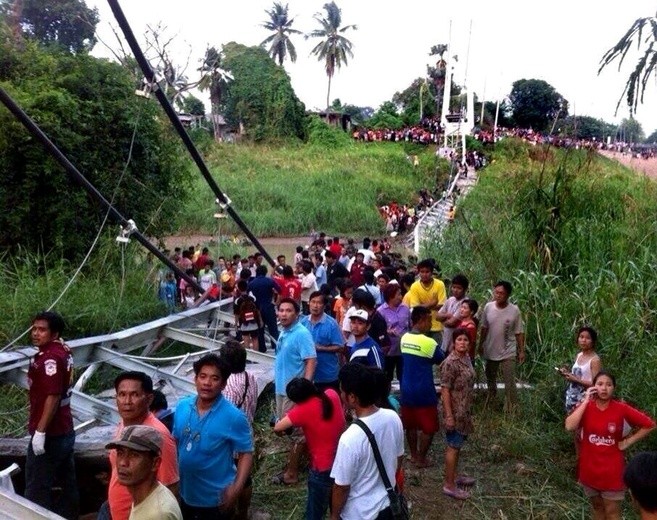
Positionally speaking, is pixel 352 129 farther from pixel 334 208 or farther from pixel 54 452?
pixel 54 452

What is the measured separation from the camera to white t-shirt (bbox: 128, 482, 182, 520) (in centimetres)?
260

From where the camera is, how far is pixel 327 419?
4.15 meters

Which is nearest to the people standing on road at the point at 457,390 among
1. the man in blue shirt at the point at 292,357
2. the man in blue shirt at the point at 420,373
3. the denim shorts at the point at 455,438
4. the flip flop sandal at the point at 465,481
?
the denim shorts at the point at 455,438

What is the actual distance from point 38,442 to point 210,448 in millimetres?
1603

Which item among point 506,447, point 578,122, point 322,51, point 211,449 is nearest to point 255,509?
point 211,449

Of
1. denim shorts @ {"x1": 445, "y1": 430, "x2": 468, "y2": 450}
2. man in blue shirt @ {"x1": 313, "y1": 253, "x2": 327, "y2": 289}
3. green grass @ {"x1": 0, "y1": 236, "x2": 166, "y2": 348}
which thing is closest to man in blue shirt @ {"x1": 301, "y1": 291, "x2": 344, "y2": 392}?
denim shorts @ {"x1": 445, "y1": 430, "x2": 468, "y2": 450}

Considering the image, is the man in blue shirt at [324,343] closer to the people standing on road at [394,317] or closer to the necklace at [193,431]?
the people standing on road at [394,317]

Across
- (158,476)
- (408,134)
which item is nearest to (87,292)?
(158,476)

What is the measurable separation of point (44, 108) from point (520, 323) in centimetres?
735

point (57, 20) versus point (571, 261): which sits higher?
point (57, 20)

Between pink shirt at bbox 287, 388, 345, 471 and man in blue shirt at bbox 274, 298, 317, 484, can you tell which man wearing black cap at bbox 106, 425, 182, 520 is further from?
man in blue shirt at bbox 274, 298, 317, 484

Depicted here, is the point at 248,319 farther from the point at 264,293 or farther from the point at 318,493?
the point at 318,493

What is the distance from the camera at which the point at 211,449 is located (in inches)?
136

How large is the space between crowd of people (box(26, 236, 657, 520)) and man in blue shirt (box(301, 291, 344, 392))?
0.01 meters
